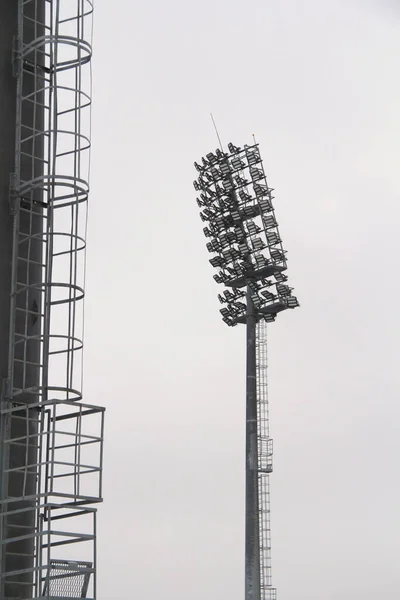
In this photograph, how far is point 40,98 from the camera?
23.5 m

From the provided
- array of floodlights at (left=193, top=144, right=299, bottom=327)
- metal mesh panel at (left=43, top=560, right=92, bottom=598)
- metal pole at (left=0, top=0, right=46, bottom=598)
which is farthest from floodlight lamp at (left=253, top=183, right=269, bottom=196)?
metal mesh panel at (left=43, top=560, right=92, bottom=598)

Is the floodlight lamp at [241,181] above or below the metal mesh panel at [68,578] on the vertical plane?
above

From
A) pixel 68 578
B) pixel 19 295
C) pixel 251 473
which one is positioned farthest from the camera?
pixel 251 473

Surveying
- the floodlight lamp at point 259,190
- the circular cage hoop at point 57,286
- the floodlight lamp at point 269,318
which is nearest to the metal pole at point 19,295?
the circular cage hoop at point 57,286

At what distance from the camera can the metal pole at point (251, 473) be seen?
55.3 meters

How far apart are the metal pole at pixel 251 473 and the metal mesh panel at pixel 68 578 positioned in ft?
114

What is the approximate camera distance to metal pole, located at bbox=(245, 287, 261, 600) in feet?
182

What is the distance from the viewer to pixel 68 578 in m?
21.1

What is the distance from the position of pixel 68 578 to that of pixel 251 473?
36.6m

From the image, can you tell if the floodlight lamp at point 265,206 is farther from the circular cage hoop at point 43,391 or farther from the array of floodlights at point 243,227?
the circular cage hoop at point 43,391

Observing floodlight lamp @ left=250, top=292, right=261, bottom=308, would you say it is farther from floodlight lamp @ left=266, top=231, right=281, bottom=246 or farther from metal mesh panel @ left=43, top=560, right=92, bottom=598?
metal mesh panel @ left=43, top=560, right=92, bottom=598

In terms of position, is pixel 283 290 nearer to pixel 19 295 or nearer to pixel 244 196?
pixel 244 196

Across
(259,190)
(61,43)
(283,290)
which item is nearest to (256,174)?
(259,190)

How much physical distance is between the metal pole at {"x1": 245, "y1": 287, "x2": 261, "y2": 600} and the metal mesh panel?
34.7 metres
